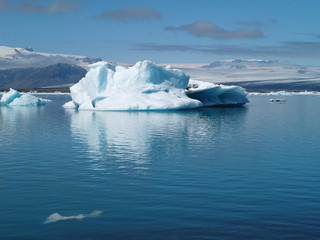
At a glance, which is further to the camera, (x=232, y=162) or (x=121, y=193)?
(x=232, y=162)

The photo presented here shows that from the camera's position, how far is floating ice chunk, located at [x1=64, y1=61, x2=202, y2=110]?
36375 mm

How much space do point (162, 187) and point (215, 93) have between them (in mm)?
35026

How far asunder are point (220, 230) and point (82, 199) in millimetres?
3509

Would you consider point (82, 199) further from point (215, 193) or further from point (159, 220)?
point (215, 193)

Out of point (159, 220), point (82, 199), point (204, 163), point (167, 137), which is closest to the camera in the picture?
point (159, 220)

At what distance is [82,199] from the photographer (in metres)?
9.18

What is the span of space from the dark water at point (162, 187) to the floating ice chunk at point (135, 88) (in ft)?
56.3

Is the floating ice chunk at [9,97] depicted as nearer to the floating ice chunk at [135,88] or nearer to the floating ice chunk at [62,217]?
the floating ice chunk at [135,88]

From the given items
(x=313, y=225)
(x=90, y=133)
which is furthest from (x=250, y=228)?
(x=90, y=133)

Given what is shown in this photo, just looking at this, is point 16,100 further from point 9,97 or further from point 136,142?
point 136,142

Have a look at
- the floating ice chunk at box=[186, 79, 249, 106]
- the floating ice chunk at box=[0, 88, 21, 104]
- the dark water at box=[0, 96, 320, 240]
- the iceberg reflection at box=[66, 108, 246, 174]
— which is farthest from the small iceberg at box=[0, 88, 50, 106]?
the dark water at box=[0, 96, 320, 240]

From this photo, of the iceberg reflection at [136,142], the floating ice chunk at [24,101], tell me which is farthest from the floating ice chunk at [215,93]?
the floating ice chunk at [24,101]

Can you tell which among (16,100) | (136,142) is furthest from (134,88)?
(16,100)

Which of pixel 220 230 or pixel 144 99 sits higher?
pixel 144 99
